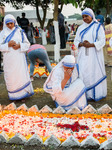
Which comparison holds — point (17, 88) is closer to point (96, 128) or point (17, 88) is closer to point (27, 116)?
point (27, 116)

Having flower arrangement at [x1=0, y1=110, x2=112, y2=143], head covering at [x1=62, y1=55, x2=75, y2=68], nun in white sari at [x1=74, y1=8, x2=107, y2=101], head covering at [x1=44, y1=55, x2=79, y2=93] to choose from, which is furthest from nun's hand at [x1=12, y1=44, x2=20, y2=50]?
flower arrangement at [x1=0, y1=110, x2=112, y2=143]

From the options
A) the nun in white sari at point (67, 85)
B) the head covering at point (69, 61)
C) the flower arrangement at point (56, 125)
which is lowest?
the flower arrangement at point (56, 125)

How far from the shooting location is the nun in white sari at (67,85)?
5.06 m

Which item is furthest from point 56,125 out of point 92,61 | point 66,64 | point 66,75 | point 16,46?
point 16,46

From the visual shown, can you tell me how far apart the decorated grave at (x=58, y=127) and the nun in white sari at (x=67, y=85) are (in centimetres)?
33

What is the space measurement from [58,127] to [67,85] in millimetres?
1222

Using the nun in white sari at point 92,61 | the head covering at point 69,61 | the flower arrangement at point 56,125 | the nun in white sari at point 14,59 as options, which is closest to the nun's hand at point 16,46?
the nun in white sari at point 14,59

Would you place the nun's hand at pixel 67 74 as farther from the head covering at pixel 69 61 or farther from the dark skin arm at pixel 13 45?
the dark skin arm at pixel 13 45

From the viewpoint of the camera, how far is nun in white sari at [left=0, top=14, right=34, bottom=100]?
19.8 ft

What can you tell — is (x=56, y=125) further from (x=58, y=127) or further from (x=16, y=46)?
(x=16, y=46)

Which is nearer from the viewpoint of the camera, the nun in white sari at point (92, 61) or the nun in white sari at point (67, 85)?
the nun in white sari at point (67, 85)

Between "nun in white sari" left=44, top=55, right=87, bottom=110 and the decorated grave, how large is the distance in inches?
12.9

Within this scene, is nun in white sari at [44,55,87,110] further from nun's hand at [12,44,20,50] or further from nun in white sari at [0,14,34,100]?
nun's hand at [12,44,20,50]

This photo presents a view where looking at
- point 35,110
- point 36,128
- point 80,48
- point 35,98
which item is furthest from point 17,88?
point 36,128
